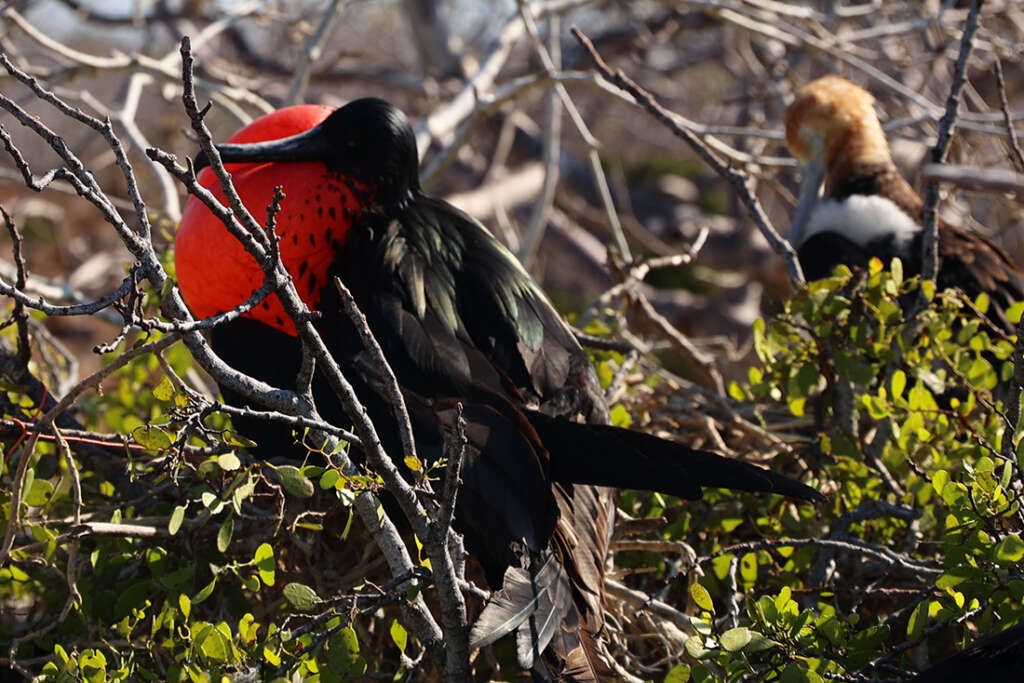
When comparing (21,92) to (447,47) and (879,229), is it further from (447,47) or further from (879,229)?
(879,229)

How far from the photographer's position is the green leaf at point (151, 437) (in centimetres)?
98

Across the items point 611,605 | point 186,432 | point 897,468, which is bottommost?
point 611,605

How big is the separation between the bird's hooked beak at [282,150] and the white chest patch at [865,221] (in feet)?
3.95

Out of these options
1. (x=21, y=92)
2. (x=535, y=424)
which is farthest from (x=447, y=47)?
(x=535, y=424)

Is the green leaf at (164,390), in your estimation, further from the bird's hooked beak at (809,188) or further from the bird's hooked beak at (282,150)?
the bird's hooked beak at (809,188)

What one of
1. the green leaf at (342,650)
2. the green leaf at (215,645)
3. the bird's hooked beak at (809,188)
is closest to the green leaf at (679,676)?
the green leaf at (342,650)

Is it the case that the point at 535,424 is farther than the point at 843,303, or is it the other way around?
the point at 843,303

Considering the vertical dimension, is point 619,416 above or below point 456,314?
below

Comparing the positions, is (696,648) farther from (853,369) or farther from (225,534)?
(853,369)

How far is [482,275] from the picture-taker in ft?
4.98

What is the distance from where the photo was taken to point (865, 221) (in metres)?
2.30

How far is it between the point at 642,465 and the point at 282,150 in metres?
0.74

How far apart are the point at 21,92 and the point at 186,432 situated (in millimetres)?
3609

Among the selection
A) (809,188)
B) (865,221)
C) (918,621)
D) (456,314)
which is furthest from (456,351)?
(809,188)
